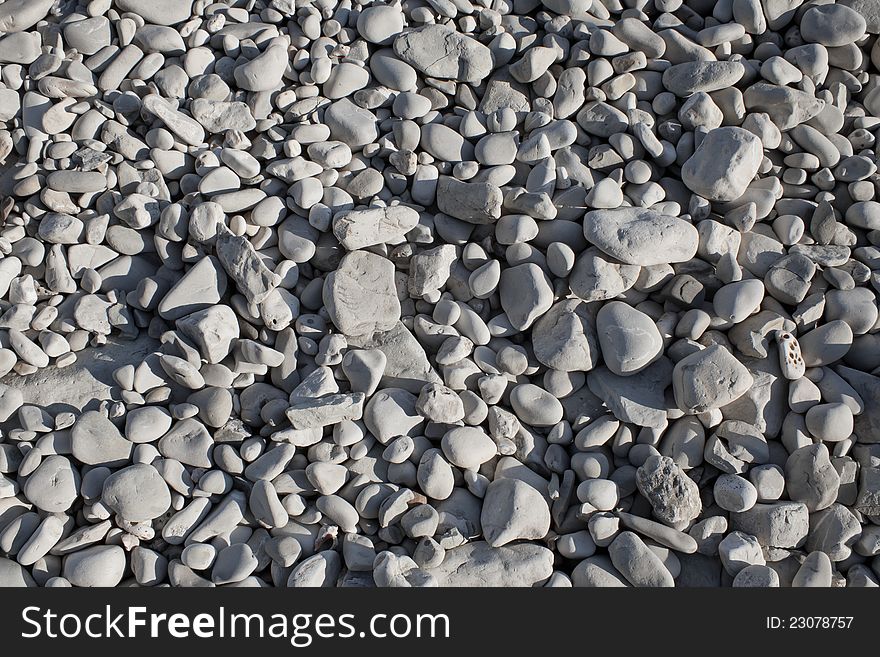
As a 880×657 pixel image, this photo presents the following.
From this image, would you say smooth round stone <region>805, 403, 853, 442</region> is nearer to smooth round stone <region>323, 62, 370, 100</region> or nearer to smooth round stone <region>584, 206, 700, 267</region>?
smooth round stone <region>584, 206, 700, 267</region>

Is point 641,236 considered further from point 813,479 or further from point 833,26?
point 833,26

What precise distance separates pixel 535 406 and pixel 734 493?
48cm

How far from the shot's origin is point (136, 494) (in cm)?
177

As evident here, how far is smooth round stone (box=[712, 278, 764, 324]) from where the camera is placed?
6.47 ft

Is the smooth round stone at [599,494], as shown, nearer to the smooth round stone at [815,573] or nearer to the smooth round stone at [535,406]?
the smooth round stone at [535,406]

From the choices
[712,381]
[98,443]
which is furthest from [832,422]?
[98,443]

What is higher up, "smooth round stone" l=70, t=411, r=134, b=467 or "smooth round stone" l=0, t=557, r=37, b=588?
"smooth round stone" l=70, t=411, r=134, b=467

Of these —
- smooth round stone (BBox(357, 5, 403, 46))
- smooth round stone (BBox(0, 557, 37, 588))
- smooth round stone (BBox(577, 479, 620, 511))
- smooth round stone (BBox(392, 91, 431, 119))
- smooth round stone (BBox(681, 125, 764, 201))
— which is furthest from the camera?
smooth round stone (BBox(357, 5, 403, 46))

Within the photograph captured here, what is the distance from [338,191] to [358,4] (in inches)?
27.0

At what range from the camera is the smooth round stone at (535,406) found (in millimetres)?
1918

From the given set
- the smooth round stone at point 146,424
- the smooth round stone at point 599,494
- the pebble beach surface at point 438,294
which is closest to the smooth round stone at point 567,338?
the pebble beach surface at point 438,294

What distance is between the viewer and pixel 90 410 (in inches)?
74.2

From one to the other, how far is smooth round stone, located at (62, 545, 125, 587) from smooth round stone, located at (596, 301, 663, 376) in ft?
3.89

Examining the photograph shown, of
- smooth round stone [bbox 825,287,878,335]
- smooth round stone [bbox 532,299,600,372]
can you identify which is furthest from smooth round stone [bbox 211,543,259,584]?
smooth round stone [bbox 825,287,878,335]
